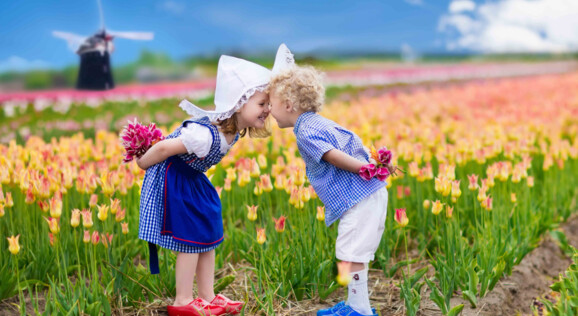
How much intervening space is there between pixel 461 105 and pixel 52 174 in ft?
18.9

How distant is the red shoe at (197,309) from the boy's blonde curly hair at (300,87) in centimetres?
98

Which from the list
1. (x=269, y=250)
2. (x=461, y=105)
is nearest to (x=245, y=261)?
(x=269, y=250)

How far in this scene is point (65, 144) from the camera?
14.4 ft

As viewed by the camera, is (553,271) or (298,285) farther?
(553,271)

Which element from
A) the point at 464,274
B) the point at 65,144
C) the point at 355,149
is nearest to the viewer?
the point at 355,149

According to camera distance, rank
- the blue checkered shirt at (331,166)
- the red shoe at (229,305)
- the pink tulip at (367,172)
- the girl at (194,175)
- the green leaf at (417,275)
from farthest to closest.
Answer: the green leaf at (417,275)
the red shoe at (229,305)
the girl at (194,175)
the blue checkered shirt at (331,166)
the pink tulip at (367,172)

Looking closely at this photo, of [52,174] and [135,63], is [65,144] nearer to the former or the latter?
[52,174]

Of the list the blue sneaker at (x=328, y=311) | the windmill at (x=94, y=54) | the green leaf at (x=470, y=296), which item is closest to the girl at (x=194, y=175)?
the blue sneaker at (x=328, y=311)

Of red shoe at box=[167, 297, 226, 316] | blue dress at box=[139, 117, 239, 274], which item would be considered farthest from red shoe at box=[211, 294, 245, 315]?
blue dress at box=[139, 117, 239, 274]

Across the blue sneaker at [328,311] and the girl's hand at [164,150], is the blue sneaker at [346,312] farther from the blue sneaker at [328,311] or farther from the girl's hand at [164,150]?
the girl's hand at [164,150]

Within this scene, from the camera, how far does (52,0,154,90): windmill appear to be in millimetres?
3203

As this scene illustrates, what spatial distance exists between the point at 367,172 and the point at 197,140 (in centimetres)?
72

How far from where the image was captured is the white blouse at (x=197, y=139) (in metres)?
2.57

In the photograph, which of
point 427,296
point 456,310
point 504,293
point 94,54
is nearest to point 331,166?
point 456,310
